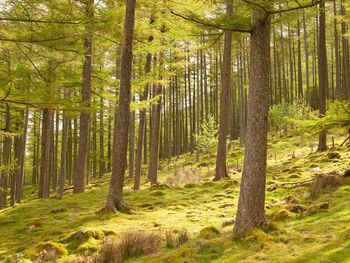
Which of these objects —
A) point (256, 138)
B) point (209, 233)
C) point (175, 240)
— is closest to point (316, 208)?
point (256, 138)

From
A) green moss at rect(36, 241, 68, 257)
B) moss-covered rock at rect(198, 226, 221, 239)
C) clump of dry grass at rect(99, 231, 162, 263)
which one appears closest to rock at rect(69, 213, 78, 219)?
green moss at rect(36, 241, 68, 257)

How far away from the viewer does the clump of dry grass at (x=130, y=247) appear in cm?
779

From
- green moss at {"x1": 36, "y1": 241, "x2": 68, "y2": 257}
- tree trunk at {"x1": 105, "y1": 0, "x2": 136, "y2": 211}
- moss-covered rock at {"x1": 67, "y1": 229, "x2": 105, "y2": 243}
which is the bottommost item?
green moss at {"x1": 36, "y1": 241, "x2": 68, "y2": 257}

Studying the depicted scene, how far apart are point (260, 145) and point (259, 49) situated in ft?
7.25

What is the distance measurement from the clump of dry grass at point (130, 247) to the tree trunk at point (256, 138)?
200cm

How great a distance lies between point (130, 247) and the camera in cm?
820

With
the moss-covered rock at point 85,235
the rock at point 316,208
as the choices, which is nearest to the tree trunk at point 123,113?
the moss-covered rock at point 85,235

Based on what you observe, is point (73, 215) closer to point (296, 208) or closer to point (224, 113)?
point (296, 208)

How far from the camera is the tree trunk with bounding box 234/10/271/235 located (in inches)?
319

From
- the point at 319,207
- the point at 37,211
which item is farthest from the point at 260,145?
the point at 37,211

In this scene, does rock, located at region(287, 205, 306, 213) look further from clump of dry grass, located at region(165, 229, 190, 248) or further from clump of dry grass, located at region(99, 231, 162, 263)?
clump of dry grass, located at region(99, 231, 162, 263)

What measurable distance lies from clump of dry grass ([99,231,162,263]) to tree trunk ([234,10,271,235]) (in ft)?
6.58

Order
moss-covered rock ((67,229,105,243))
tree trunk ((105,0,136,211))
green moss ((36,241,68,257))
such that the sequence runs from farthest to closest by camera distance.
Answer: tree trunk ((105,0,136,211)), moss-covered rock ((67,229,105,243)), green moss ((36,241,68,257))

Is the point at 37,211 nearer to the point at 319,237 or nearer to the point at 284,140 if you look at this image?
the point at 319,237
